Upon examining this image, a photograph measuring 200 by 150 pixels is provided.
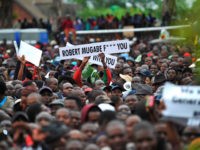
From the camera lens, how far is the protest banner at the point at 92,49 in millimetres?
20578

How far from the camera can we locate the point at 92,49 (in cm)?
2058

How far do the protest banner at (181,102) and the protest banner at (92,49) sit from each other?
26.0 feet

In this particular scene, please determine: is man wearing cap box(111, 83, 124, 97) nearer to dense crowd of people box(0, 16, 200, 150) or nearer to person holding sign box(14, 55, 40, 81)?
dense crowd of people box(0, 16, 200, 150)

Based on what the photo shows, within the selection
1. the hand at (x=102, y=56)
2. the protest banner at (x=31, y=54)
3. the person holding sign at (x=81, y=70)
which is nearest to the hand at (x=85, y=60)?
the person holding sign at (x=81, y=70)

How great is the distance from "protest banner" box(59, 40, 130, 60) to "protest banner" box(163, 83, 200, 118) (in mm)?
7919

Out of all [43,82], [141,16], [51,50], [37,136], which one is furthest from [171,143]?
[141,16]

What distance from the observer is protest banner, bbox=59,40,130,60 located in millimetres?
20578

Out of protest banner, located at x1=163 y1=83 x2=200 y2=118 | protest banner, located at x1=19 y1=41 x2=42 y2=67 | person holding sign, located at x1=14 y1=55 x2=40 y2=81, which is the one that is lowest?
person holding sign, located at x1=14 y1=55 x2=40 y2=81

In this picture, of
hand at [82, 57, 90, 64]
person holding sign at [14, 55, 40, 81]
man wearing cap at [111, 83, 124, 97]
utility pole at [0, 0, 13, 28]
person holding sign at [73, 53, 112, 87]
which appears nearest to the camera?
man wearing cap at [111, 83, 124, 97]

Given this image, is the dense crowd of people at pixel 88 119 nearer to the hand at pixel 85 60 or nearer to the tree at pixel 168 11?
the hand at pixel 85 60

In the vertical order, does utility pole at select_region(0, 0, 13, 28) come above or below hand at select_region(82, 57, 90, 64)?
below

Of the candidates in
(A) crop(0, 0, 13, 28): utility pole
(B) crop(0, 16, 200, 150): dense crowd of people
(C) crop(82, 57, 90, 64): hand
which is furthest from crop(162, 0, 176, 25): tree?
(B) crop(0, 16, 200, 150): dense crowd of people

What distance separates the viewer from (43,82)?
19172 millimetres

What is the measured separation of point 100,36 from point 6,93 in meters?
19.8
